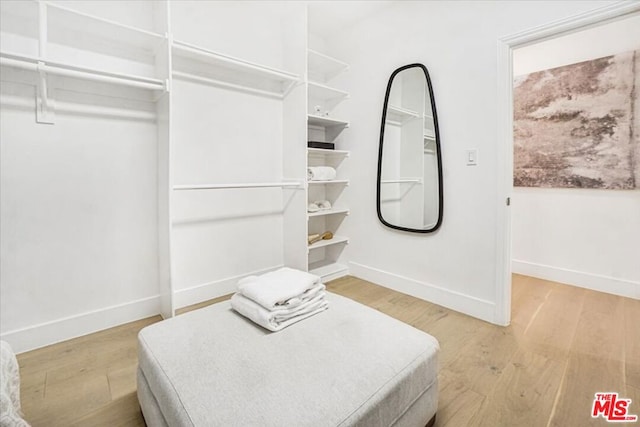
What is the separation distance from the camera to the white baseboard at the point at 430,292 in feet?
Answer: 7.17

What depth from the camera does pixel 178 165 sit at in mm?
2254

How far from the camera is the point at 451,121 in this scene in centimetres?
231

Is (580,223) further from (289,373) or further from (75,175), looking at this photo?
(75,175)

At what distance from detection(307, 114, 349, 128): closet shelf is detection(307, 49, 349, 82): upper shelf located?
1.68 ft

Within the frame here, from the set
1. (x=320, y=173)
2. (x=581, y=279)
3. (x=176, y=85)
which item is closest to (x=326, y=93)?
(x=320, y=173)

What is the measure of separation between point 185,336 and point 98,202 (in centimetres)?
130

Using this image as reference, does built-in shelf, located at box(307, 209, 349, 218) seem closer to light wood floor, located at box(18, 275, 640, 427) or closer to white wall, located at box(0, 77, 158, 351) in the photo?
light wood floor, located at box(18, 275, 640, 427)

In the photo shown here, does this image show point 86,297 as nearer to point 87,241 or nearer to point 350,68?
point 87,241

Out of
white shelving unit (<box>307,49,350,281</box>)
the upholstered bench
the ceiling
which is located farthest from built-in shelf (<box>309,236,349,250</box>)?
the ceiling

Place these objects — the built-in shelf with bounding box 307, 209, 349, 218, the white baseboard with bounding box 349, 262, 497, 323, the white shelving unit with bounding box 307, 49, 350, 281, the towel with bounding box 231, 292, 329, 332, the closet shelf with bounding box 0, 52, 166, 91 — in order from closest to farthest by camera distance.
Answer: the towel with bounding box 231, 292, 329, 332
the closet shelf with bounding box 0, 52, 166, 91
the white baseboard with bounding box 349, 262, 497, 323
the built-in shelf with bounding box 307, 209, 349, 218
the white shelving unit with bounding box 307, 49, 350, 281

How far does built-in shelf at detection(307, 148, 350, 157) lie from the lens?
2852 millimetres

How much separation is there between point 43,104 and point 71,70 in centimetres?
27

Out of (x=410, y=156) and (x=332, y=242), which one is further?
(x=332, y=242)

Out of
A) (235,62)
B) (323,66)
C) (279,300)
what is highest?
(323,66)
